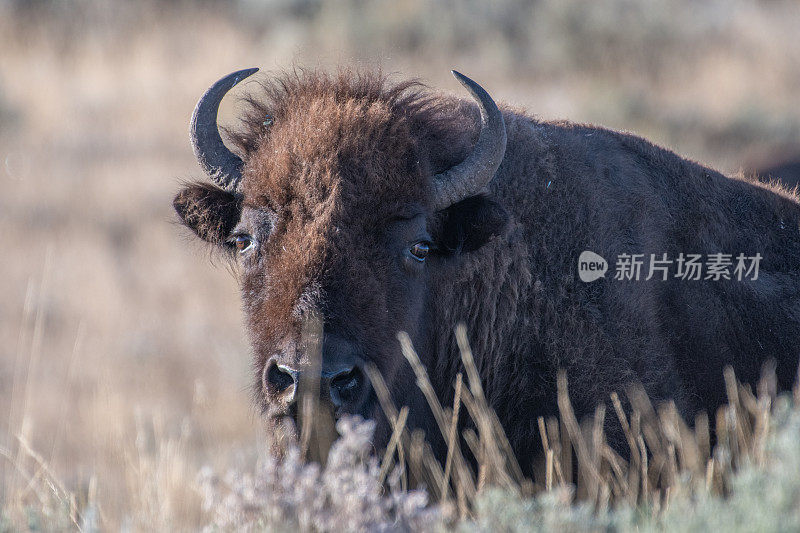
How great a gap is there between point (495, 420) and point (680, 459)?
1025 millimetres

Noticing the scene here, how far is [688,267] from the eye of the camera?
533 centimetres

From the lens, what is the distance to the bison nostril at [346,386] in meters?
3.79

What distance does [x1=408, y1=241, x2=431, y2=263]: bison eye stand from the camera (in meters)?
4.43

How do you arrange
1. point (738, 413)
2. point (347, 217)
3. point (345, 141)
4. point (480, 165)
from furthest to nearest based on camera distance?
point (738, 413)
point (480, 165)
point (345, 141)
point (347, 217)

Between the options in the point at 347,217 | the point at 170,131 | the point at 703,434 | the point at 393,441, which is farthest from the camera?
the point at 170,131

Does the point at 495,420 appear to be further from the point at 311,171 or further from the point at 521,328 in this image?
the point at 311,171

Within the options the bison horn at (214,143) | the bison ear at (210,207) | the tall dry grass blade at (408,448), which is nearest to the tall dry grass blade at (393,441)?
the tall dry grass blade at (408,448)

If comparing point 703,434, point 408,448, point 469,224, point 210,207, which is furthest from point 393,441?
point 703,434

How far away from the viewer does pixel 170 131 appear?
17.4 meters

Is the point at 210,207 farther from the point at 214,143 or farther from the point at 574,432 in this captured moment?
the point at 574,432

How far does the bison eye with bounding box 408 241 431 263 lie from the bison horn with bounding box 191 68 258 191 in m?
1.07

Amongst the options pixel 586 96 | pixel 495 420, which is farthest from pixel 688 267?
pixel 586 96

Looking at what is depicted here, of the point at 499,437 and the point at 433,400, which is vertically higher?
the point at 433,400

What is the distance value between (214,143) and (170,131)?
43.3 feet
